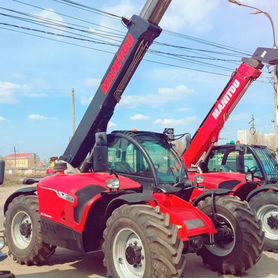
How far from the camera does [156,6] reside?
7621 millimetres

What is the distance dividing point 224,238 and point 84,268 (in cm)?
228

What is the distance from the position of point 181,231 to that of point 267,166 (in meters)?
5.04

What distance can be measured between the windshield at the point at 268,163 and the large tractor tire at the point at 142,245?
5.21 meters

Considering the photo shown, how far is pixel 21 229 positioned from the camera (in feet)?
24.7

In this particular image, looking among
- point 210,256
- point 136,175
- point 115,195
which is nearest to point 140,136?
point 136,175

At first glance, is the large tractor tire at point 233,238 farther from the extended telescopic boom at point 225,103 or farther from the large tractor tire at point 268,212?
the extended telescopic boom at point 225,103

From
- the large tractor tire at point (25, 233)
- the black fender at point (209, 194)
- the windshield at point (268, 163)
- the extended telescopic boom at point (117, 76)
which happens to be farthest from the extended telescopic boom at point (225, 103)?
the large tractor tire at point (25, 233)

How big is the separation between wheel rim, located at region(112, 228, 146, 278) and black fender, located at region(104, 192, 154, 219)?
0.39 metres

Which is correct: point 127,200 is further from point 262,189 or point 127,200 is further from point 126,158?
point 262,189

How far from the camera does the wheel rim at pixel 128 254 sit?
5.54m

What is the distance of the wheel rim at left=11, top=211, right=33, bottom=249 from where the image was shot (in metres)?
7.41

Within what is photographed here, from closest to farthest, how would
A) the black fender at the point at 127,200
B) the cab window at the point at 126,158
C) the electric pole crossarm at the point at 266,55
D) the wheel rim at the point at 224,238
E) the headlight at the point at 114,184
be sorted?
1. the black fender at the point at 127,200
2. the headlight at the point at 114,184
3. the wheel rim at the point at 224,238
4. the cab window at the point at 126,158
5. the electric pole crossarm at the point at 266,55

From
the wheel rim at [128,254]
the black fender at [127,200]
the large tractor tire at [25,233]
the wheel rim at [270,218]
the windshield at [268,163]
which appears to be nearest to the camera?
the wheel rim at [128,254]

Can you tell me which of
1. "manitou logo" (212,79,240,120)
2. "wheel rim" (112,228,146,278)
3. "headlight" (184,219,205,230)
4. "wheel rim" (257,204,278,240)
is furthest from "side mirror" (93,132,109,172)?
"manitou logo" (212,79,240,120)
